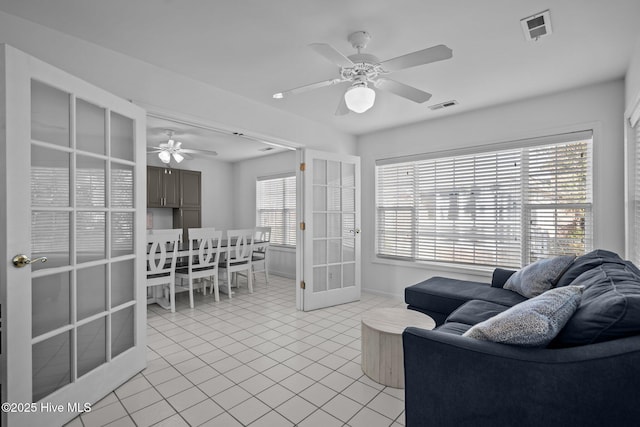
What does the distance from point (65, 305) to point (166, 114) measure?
67.7 inches

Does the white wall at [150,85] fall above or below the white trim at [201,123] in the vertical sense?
above

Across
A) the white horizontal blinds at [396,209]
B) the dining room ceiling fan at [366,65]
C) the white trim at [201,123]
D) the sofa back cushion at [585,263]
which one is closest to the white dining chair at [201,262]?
the white trim at [201,123]

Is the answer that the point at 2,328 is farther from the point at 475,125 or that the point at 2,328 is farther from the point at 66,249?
the point at 475,125

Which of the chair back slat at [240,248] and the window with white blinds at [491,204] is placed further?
the chair back slat at [240,248]

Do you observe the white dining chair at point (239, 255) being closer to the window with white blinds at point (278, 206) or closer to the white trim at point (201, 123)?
the window with white blinds at point (278, 206)

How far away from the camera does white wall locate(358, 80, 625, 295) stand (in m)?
2.96

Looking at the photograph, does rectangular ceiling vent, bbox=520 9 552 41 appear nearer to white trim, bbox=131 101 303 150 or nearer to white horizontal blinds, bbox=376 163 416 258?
white horizontal blinds, bbox=376 163 416 258

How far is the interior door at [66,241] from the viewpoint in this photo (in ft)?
5.10

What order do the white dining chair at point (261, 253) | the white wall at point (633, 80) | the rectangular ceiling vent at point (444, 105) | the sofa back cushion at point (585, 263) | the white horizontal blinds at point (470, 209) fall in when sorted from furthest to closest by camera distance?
1. the white dining chair at point (261, 253)
2. the white horizontal blinds at point (470, 209)
3. the rectangular ceiling vent at point (444, 105)
4. the white wall at point (633, 80)
5. the sofa back cushion at point (585, 263)

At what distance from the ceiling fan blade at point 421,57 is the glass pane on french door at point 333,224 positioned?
7.14 ft

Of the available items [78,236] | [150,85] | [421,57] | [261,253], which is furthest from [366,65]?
[261,253]

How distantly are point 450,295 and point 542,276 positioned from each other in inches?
29.5

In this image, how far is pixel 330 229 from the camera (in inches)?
168

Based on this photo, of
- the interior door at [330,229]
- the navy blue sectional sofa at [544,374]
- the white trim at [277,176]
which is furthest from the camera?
the white trim at [277,176]
